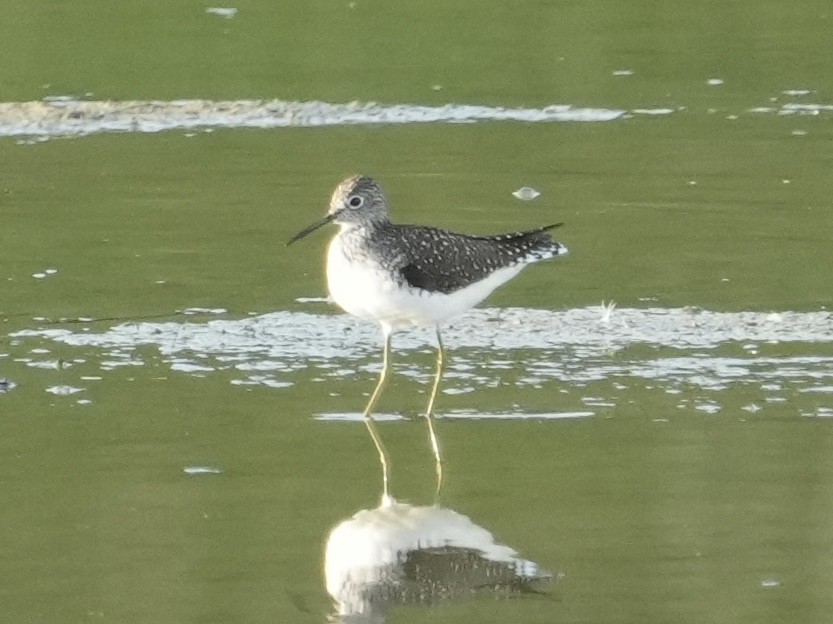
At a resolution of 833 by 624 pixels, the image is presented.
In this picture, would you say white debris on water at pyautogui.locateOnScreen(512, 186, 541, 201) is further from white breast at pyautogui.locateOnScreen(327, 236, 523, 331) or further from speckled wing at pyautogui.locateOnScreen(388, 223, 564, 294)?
white breast at pyautogui.locateOnScreen(327, 236, 523, 331)


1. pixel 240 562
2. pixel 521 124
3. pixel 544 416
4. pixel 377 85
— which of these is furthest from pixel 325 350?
pixel 377 85

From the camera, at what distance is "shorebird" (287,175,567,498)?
8.30 m

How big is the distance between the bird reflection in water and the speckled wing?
1.67m

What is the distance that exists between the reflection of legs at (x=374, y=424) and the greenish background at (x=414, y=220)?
0.19 ft

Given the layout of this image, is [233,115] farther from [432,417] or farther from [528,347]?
[432,417]

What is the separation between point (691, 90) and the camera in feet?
49.0

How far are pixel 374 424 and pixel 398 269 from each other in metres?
0.67

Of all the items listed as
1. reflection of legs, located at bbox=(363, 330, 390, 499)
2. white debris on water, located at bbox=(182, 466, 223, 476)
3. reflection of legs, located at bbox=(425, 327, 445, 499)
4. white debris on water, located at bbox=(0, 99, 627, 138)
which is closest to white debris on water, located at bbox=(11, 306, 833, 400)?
reflection of legs, located at bbox=(425, 327, 445, 499)

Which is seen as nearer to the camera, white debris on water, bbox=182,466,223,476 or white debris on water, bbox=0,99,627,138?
white debris on water, bbox=182,466,223,476

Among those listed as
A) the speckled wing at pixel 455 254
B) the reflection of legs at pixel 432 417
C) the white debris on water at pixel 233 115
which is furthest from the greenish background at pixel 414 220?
the speckled wing at pixel 455 254

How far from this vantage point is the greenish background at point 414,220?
640 centimetres

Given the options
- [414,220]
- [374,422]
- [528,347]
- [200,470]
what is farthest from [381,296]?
[414,220]

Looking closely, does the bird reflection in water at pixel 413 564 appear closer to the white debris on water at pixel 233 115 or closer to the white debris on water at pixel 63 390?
the white debris on water at pixel 63 390

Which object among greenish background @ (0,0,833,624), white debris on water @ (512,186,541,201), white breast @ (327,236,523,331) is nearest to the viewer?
greenish background @ (0,0,833,624)
